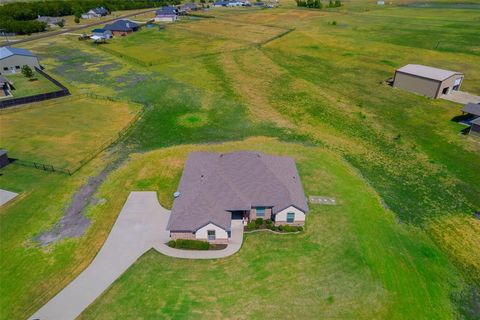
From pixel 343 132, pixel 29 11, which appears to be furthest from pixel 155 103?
pixel 29 11

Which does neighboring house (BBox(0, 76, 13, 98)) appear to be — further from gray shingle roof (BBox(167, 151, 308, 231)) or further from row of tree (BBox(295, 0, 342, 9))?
row of tree (BBox(295, 0, 342, 9))

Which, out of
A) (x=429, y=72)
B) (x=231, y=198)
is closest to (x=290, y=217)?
(x=231, y=198)

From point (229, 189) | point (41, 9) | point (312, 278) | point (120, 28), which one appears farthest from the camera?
point (41, 9)

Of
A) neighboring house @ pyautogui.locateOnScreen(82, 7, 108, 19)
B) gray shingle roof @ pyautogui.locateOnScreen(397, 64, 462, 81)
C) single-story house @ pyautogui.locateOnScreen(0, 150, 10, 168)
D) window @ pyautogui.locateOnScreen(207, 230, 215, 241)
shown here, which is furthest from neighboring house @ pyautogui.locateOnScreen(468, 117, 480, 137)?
neighboring house @ pyautogui.locateOnScreen(82, 7, 108, 19)

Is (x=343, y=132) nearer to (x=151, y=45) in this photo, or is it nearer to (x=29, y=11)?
(x=151, y=45)

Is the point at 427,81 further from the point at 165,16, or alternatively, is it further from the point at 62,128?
the point at 165,16

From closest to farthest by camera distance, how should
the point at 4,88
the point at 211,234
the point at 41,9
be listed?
the point at 211,234 < the point at 4,88 < the point at 41,9

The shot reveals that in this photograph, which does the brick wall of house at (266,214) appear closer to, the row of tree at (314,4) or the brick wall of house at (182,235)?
the brick wall of house at (182,235)
